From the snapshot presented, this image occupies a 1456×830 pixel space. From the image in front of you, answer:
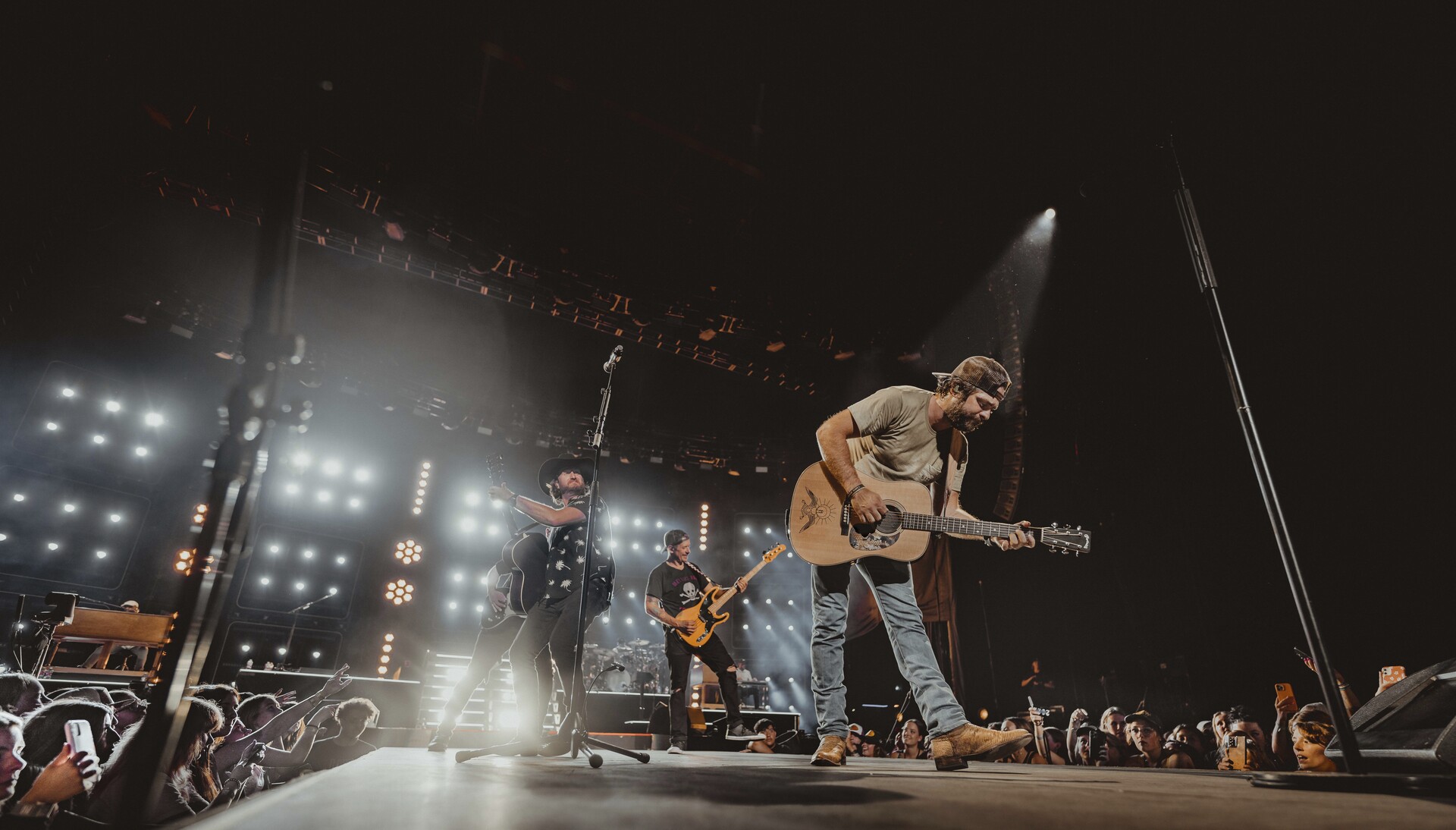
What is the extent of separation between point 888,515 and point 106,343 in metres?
16.8

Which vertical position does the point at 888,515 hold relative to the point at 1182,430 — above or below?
below

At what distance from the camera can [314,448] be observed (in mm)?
14734

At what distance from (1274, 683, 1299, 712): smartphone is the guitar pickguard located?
4697 millimetres

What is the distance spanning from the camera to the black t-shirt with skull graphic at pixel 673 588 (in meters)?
6.88

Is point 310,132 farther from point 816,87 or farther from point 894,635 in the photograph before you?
point 816,87

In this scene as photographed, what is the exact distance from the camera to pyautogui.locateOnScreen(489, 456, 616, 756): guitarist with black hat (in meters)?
3.56

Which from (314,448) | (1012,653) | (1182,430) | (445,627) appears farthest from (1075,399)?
(314,448)

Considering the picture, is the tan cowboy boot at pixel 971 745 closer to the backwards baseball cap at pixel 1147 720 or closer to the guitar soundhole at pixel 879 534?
the guitar soundhole at pixel 879 534

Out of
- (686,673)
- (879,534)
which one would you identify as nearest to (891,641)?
(879,534)

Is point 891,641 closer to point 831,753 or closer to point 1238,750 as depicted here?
point 831,753

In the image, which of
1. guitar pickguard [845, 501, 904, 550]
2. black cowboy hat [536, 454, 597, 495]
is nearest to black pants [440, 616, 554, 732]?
black cowboy hat [536, 454, 597, 495]

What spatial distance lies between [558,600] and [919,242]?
25.4 ft

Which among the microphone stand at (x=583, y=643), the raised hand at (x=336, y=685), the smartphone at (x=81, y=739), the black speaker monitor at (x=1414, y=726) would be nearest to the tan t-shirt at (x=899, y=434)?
the microphone stand at (x=583, y=643)

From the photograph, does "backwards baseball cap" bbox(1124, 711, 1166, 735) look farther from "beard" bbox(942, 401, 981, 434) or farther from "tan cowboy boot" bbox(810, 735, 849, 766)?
"tan cowboy boot" bbox(810, 735, 849, 766)
